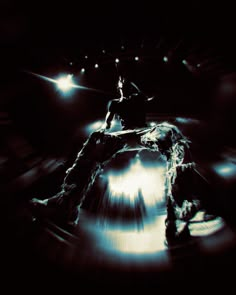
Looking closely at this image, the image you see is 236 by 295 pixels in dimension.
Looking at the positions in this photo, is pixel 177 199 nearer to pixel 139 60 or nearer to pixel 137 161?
pixel 139 60

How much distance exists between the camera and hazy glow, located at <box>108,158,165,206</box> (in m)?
3.52

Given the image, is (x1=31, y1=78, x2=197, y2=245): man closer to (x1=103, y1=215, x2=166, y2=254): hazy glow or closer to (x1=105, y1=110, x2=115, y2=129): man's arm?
(x1=105, y1=110, x2=115, y2=129): man's arm

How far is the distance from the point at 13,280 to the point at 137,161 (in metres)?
4.51

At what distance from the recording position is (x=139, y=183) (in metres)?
4.19

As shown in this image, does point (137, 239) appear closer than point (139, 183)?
Yes

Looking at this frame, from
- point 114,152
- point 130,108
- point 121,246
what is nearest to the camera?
point 121,246

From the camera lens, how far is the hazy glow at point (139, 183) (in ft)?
11.6

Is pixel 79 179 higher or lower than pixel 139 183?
higher

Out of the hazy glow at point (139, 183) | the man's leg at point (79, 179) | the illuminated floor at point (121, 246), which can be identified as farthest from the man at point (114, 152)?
the hazy glow at point (139, 183)

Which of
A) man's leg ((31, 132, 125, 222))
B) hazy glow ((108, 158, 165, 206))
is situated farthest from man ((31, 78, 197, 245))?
hazy glow ((108, 158, 165, 206))

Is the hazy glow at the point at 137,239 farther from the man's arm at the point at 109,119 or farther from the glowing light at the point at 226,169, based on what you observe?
the man's arm at the point at 109,119

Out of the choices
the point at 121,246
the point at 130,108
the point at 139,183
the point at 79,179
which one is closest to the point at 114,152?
the point at 79,179

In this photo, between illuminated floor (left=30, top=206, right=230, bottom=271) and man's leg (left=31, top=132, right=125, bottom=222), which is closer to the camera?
illuminated floor (left=30, top=206, right=230, bottom=271)

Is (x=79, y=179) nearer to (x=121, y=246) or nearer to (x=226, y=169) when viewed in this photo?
(x=121, y=246)
